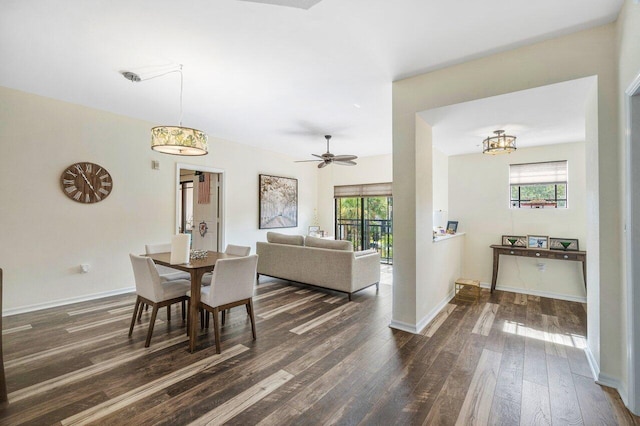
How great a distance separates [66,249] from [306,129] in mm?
3867

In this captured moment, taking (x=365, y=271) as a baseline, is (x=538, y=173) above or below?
above

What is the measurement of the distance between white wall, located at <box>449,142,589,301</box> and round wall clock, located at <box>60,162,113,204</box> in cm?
559

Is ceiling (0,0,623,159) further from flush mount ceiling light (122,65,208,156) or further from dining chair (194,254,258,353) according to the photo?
dining chair (194,254,258,353)

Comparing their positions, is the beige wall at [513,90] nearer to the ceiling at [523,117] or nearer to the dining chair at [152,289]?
the ceiling at [523,117]

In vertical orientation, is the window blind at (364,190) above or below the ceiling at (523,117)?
below

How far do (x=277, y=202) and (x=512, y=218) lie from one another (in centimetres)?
465

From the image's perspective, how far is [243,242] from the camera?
20.1ft

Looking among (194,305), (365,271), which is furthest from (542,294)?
(194,305)

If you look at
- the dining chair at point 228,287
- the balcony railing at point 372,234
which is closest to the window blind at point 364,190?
the balcony railing at point 372,234

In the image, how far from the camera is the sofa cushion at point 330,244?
4230 millimetres

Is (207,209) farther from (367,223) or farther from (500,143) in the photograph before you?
(500,143)

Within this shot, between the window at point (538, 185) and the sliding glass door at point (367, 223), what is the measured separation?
2.77 m

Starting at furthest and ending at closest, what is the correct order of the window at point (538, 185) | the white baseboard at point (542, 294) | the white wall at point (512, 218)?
the window at point (538, 185) < the white wall at point (512, 218) < the white baseboard at point (542, 294)

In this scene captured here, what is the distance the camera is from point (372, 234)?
745cm
